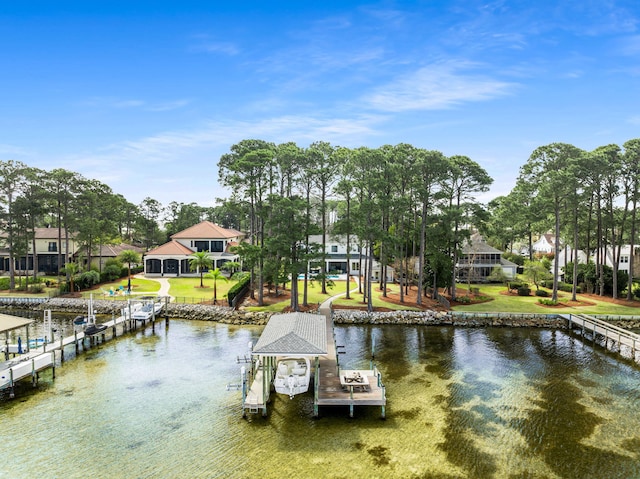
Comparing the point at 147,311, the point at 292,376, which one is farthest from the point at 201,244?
the point at 292,376

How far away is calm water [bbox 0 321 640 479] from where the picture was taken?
13367mm

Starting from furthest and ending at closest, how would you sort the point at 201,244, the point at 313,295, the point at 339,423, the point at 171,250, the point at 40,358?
the point at 201,244 → the point at 171,250 → the point at 313,295 → the point at 40,358 → the point at 339,423

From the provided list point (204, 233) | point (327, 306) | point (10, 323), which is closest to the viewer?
point (10, 323)

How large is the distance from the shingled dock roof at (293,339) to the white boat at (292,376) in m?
1.23

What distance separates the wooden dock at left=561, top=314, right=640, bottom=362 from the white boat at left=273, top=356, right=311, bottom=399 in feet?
67.8

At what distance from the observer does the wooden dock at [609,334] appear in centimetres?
2592

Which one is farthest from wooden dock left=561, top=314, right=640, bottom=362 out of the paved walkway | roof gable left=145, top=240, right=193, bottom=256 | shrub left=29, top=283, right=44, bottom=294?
shrub left=29, top=283, right=44, bottom=294

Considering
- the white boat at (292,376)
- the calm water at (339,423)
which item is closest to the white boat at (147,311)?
the calm water at (339,423)

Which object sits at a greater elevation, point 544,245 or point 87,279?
point 544,245

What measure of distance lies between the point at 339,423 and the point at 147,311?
21700 mm

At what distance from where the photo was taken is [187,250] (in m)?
55.8

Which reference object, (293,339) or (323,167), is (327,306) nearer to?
(323,167)

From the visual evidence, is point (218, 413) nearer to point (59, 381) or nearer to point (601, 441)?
point (59, 381)

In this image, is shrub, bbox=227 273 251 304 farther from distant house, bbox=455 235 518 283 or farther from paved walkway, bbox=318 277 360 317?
distant house, bbox=455 235 518 283
